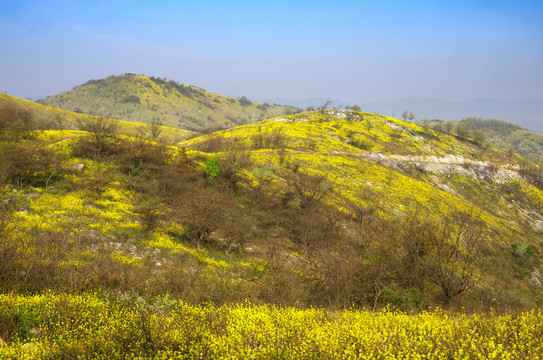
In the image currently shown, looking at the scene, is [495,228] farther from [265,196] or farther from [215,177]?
[215,177]

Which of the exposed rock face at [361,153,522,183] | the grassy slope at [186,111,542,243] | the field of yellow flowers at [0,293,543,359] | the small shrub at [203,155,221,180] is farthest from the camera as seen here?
the exposed rock face at [361,153,522,183]

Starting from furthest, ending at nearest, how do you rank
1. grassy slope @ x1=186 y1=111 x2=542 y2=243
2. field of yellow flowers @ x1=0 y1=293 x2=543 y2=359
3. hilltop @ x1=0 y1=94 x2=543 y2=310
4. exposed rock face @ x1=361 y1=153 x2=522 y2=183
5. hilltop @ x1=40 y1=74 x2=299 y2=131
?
1. hilltop @ x1=40 y1=74 x2=299 y2=131
2. exposed rock face @ x1=361 y1=153 x2=522 y2=183
3. grassy slope @ x1=186 y1=111 x2=542 y2=243
4. hilltop @ x1=0 y1=94 x2=543 y2=310
5. field of yellow flowers @ x1=0 y1=293 x2=543 y2=359

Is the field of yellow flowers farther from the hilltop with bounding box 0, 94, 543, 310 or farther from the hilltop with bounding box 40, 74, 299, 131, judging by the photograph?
the hilltop with bounding box 40, 74, 299, 131

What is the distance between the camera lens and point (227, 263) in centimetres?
1539

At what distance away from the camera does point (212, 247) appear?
17422 millimetres

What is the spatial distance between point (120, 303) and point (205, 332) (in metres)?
2.98

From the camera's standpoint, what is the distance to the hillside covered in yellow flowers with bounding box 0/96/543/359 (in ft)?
20.8

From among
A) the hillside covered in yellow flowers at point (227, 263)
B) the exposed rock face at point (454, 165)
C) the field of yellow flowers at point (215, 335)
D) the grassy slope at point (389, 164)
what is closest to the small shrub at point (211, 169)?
the hillside covered in yellow flowers at point (227, 263)

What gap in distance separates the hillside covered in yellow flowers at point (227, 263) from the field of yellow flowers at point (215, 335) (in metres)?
0.05

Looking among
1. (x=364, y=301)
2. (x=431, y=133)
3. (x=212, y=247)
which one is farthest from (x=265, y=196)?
(x=431, y=133)

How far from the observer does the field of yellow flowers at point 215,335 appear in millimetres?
5781

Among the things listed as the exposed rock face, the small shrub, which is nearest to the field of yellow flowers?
the small shrub

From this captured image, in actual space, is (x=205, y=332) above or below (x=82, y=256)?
above

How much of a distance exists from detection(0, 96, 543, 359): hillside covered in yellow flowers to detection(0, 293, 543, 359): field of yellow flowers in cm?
5
